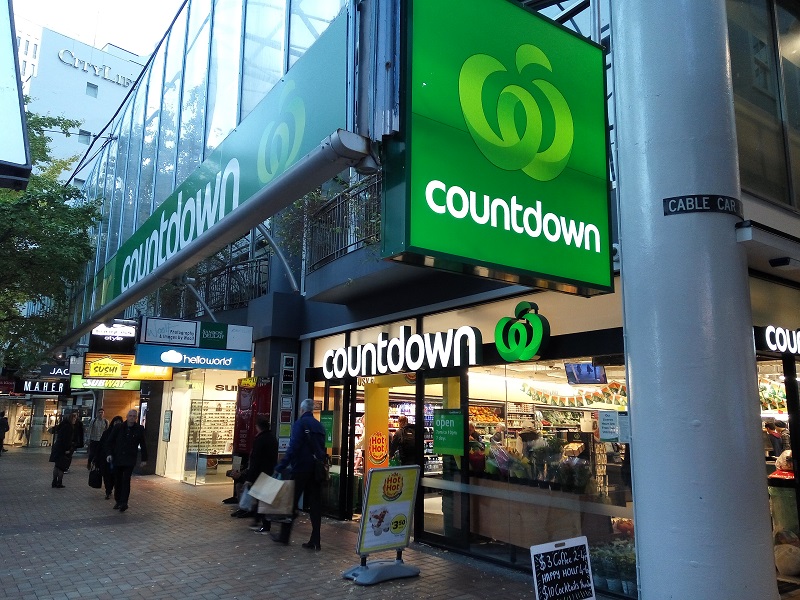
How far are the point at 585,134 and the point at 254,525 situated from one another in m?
8.17

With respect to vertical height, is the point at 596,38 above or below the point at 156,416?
above

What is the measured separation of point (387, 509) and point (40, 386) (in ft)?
89.3

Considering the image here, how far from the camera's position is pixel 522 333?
721 centimetres

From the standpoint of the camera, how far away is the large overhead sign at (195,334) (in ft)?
34.4

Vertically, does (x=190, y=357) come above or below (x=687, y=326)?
above

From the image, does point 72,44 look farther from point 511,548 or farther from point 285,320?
point 511,548

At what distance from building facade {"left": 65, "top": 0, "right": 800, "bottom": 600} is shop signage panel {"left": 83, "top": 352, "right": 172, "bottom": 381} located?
38.4 inches

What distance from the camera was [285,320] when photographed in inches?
490

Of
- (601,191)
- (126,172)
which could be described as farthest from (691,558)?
(126,172)

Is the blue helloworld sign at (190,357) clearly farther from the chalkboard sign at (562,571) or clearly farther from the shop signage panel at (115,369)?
the chalkboard sign at (562,571)

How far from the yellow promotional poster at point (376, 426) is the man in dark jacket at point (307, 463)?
2379mm

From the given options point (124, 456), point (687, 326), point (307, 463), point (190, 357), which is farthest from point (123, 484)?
point (687, 326)

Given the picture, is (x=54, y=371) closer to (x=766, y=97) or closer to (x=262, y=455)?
(x=262, y=455)

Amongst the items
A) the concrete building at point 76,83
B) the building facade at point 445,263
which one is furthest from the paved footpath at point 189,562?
the concrete building at point 76,83
